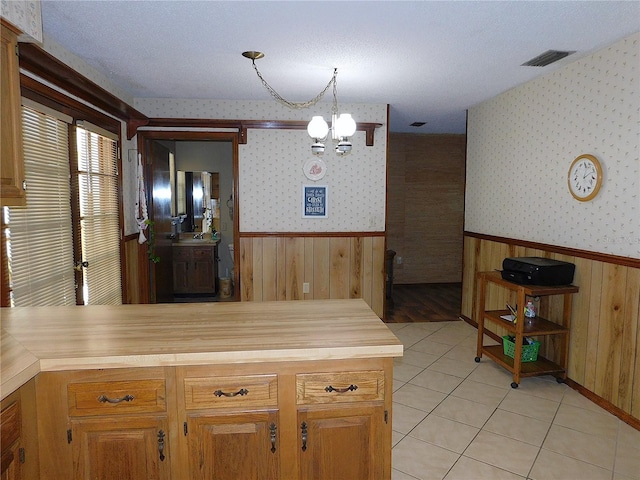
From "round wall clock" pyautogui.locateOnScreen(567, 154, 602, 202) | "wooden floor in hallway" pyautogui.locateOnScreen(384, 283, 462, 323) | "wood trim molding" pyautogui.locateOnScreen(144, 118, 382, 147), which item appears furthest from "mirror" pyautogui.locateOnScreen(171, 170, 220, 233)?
"round wall clock" pyautogui.locateOnScreen(567, 154, 602, 202)

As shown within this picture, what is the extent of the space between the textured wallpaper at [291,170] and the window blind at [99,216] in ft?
3.75

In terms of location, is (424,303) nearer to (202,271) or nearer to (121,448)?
(202,271)

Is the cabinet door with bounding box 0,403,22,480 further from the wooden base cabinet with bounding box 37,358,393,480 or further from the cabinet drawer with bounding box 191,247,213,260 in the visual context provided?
the cabinet drawer with bounding box 191,247,213,260

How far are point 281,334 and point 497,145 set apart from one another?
3548mm

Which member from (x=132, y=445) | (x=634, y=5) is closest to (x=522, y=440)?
(x=132, y=445)

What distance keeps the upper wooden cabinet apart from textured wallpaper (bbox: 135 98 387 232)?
290cm

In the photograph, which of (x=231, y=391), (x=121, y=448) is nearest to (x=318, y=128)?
(x=231, y=391)

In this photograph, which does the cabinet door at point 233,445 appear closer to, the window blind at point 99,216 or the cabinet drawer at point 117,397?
the cabinet drawer at point 117,397

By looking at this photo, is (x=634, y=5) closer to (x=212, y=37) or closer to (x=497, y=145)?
(x=497, y=145)

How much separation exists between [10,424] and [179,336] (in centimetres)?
59

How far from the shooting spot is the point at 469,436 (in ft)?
8.50

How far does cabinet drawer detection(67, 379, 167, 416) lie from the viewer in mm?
1524

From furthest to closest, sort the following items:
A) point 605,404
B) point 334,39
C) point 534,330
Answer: point 534,330 < point 605,404 < point 334,39

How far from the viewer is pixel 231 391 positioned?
5.18ft
